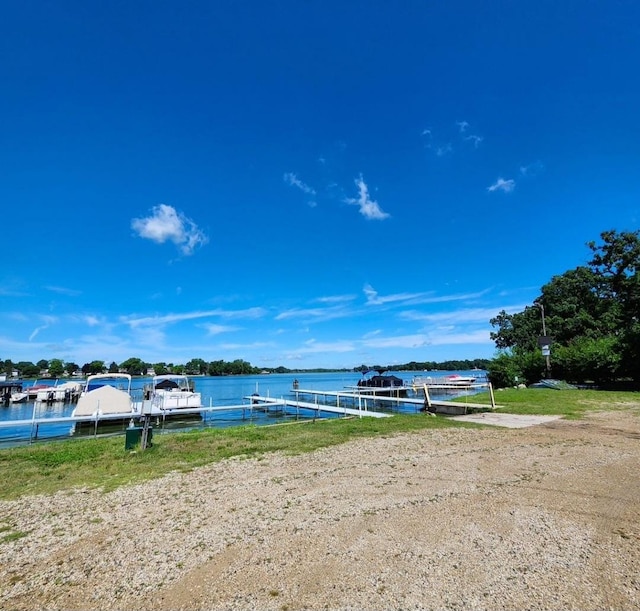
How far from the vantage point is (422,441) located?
396 inches

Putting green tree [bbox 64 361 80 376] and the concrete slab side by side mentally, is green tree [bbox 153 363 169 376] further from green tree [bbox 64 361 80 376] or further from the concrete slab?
the concrete slab

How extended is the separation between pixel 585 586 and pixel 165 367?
4868 inches

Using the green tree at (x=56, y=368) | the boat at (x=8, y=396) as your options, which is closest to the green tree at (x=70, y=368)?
the green tree at (x=56, y=368)

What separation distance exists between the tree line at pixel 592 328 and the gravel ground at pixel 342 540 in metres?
21.3

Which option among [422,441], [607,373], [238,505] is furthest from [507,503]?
[607,373]

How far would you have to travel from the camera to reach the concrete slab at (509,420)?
41.8ft

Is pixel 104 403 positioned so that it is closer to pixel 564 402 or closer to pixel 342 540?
pixel 342 540

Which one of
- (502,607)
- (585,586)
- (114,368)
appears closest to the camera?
(502,607)

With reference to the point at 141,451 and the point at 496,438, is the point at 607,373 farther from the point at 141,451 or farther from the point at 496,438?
the point at 141,451

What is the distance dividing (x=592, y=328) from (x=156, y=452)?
4138 centimetres

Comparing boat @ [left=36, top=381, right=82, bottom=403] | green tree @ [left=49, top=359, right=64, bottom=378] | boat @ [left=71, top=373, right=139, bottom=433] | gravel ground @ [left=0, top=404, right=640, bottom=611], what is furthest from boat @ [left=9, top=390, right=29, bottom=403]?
green tree @ [left=49, top=359, right=64, bottom=378]

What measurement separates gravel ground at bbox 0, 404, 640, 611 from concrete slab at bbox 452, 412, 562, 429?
553 centimetres

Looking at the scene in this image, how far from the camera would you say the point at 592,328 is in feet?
122

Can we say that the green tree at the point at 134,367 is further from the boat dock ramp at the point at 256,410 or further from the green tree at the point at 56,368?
the boat dock ramp at the point at 256,410
